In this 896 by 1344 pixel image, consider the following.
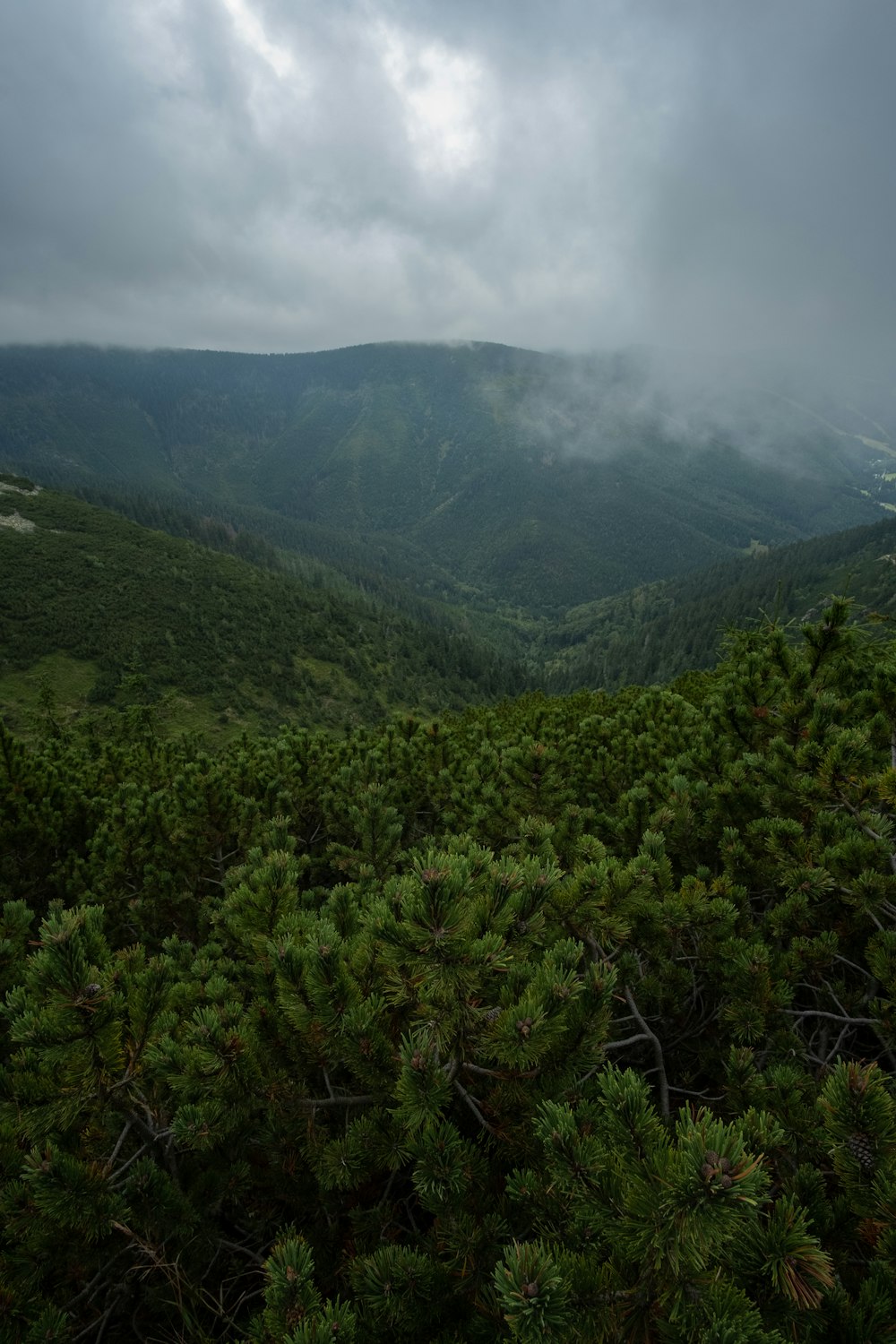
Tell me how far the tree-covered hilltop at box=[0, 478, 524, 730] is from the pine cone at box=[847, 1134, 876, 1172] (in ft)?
210

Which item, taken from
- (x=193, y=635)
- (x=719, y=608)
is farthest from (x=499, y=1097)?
(x=719, y=608)

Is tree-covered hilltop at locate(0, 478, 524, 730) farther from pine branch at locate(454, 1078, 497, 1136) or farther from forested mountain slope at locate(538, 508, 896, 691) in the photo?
pine branch at locate(454, 1078, 497, 1136)

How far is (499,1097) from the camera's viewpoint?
290cm

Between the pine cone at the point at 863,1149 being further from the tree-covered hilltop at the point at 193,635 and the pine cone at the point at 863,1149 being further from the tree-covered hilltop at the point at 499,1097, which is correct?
the tree-covered hilltop at the point at 193,635

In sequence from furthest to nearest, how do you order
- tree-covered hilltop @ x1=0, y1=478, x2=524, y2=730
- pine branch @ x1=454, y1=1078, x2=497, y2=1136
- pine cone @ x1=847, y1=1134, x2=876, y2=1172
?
tree-covered hilltop @ x1=0, y1=478, x2=524, y2=730, pine branch @ x1=454, y1=1078, x2=497, y2=1136, pine cone @ x1=847, y1=1134, x2=876, y2=1172

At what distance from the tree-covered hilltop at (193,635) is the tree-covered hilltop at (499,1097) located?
2425 inches

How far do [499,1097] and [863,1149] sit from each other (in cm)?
157

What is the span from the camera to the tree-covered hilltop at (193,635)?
249 feet

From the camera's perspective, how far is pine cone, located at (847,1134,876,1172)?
212cm

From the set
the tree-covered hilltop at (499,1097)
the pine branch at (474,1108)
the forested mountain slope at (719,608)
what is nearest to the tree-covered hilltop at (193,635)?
the forested mountain slope at (719,608)

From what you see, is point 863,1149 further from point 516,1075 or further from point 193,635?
point 193,635

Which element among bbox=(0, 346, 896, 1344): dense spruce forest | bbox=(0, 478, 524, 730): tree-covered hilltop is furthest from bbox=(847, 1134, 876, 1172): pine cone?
bbox=(0, 478, 524, 730): tree-covered hilltop

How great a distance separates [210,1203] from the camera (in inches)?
131

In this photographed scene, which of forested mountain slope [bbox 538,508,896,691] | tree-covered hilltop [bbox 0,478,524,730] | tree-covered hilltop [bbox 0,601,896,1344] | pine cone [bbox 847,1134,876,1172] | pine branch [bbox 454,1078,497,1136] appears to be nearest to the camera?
tree-covered hilltop [bbox 0,601,896,1344]
